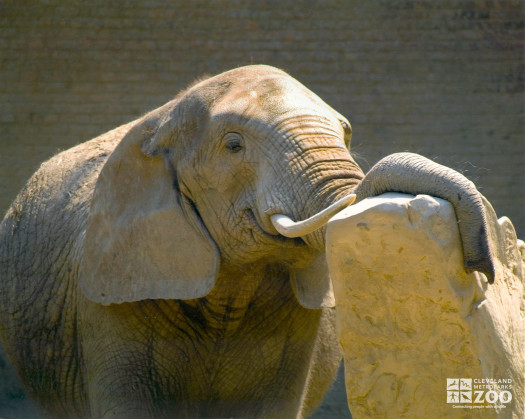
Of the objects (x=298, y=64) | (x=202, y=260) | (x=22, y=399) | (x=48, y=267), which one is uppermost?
(x=202, y=260)

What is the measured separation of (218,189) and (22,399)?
400cm

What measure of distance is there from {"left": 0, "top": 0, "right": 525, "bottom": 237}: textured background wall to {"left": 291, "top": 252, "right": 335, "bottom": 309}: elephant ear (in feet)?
11.8

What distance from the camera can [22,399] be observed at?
26.6 feet

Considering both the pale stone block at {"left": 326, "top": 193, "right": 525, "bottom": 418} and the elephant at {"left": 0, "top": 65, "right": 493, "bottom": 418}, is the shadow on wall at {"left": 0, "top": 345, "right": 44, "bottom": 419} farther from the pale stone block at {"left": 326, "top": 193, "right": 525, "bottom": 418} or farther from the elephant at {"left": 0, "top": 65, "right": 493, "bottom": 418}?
the pale stone block at {"left": 326, "top": 193, "right": 525, "bottom": 418}

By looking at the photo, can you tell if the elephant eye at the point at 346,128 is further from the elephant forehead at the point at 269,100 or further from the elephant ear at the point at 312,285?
the elephant ear at the point at 312,285

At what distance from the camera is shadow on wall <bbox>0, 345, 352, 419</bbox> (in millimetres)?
7977

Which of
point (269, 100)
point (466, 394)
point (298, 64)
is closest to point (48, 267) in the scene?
point (269, 100)

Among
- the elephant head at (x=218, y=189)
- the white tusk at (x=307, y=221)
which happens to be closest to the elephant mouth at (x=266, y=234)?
the elephant head at (x=218, y=189)

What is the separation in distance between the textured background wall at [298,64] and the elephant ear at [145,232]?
3.34 meters

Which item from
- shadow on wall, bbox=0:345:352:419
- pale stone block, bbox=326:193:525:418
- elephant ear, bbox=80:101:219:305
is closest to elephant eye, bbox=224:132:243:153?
elephant ear, bbox=80:101:219:305

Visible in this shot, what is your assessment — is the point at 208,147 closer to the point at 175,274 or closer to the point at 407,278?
the point at 175,274

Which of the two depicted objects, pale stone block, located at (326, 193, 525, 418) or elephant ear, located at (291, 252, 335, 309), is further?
elephant ear, located at (291, 252, 335, 309)

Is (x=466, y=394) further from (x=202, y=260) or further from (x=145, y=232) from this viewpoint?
(x=145, y=232)

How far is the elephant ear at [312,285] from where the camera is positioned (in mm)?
4758
